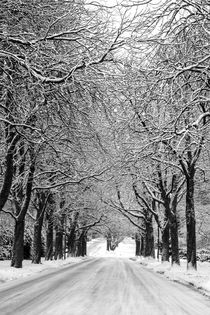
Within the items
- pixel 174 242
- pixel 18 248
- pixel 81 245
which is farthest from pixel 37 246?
pixel 81 245

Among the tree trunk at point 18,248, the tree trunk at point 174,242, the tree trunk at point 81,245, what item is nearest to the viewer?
the tree trunk at point 18,248

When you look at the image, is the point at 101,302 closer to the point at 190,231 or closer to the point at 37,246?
the point at 190,231

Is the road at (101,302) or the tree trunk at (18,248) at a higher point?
the tree trunk at (18,248)

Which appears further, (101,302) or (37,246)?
→ (37,246)

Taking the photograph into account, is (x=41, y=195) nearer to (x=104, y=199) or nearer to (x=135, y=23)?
(x=104, y=199)

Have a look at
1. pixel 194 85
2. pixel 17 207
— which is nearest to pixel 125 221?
pixel 17 207

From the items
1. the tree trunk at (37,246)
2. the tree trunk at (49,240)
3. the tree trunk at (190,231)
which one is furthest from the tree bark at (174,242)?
the tree trunk at (49,240)

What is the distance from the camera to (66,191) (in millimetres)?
32688

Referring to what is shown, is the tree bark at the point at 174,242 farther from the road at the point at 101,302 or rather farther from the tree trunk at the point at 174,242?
the road at the point at 101,302

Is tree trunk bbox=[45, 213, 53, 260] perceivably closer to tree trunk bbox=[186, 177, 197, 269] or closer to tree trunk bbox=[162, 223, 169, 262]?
tree trunk bbox=[162, 223, 169, 262]

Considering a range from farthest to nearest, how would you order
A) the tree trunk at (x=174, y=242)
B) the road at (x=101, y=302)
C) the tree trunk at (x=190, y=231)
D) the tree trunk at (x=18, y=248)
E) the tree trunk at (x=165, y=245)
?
the tree trunk at (x=165, y=245) → the tree trunk at (x=174, y=242) → the tree trunk at (x=18, y=248) → the tree trunk at (x=190, y=231) → the road at (x=101, y=302)

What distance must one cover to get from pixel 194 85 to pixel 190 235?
21.2 feet

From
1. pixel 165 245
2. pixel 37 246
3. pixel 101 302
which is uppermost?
pixel 165 245

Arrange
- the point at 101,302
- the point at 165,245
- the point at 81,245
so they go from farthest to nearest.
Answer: the point at 81,245
the point at 165,245
the point at 101,302
